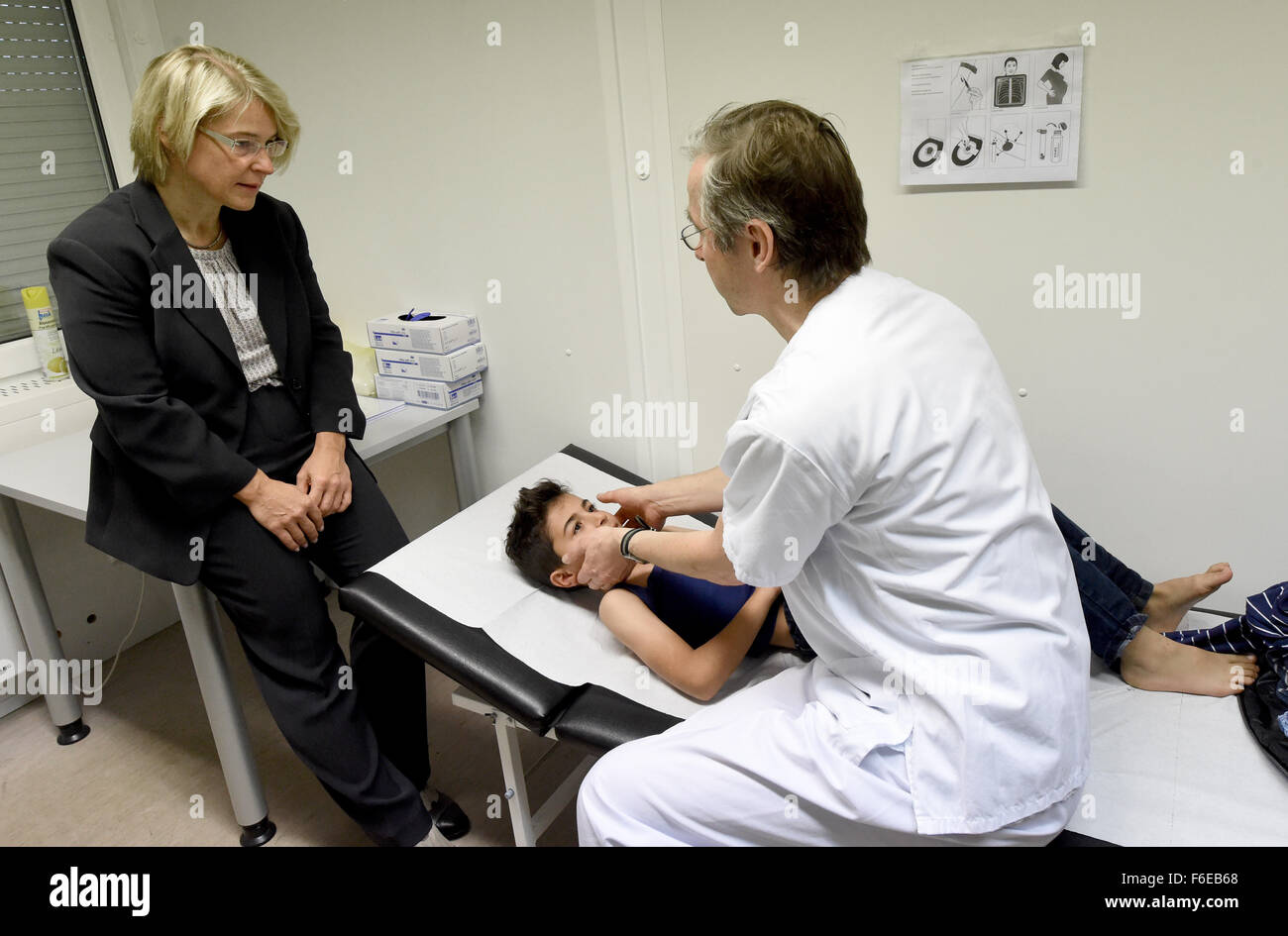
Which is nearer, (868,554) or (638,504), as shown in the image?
(868,554)

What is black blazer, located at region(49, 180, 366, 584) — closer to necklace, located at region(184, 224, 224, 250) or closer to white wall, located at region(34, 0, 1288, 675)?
necklace, located at region(184, 224, 224, 250)

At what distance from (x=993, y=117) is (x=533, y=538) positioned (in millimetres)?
1181

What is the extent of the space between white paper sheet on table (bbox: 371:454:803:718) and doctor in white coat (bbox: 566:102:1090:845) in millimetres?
377

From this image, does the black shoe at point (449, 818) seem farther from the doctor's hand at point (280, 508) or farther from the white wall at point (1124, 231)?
the white wall at point (1124, 231)

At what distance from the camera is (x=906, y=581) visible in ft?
3.85

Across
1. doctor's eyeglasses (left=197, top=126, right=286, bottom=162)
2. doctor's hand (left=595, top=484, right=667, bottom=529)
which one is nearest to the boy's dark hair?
doctor's hand (left=595, top=484, right=667, bottom=529)

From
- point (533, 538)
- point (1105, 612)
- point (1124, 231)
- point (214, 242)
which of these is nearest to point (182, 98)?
point (214, 242)

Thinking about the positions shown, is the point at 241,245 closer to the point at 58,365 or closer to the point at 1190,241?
the point at 58,365

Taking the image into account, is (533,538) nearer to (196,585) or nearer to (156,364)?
(196,585)

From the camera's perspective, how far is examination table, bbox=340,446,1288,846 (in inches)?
53.1

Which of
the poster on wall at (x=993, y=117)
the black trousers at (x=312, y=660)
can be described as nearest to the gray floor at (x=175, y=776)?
the black trousers at (x=312, y=660)

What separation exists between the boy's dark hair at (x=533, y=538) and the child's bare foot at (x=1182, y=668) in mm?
1062
